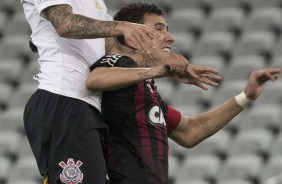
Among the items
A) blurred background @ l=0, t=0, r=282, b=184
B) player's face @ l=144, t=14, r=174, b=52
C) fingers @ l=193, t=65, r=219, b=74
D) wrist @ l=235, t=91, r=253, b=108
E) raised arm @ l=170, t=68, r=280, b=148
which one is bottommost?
blurred background @ l=0, t=0, r=282, b=184

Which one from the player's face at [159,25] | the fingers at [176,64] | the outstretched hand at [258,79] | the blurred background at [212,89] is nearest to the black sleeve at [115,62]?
the player's face at [159,25]

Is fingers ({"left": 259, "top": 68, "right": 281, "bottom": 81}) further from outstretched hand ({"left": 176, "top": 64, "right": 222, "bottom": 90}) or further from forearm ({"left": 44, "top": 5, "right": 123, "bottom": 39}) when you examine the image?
forearm ({"left": 44, "top": 5, "right": 123, "bottom": 39})

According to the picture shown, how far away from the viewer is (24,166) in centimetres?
505

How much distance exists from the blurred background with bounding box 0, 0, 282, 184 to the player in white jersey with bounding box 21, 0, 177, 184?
2.12m

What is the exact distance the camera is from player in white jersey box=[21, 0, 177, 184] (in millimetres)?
2500

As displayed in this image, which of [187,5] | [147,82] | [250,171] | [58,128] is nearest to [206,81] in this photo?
[147,82]

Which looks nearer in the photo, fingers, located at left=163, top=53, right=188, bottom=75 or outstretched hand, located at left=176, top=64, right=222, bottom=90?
fingers, located at left=163, top=53, right=188, bottom=75

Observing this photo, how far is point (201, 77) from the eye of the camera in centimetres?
269

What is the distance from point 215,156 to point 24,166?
1080 mm

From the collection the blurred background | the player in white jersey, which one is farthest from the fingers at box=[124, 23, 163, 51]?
the blurred background

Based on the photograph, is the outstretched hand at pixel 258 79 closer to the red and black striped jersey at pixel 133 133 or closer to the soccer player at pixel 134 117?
the soccer player at pixel 134 117

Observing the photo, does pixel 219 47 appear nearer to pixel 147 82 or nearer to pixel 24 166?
pixel 24 166

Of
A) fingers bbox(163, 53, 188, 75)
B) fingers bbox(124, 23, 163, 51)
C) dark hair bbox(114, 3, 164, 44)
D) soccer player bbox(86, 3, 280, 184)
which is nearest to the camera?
fingers bbox(124, 23, 163, 51)

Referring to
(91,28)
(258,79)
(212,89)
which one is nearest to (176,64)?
(91,28)
